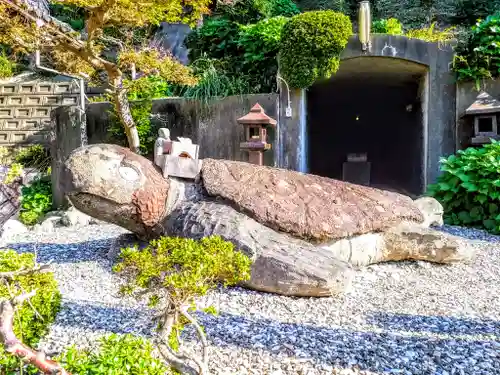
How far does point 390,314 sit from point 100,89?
11.6m

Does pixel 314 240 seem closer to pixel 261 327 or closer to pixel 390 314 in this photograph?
pixel 390 314

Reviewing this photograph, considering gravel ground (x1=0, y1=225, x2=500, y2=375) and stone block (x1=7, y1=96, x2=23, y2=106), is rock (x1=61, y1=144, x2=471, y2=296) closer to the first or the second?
gravel ground (x1=0, y1=225, x2=500, y2=375)

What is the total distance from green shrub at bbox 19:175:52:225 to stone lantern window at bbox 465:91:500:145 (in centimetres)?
816

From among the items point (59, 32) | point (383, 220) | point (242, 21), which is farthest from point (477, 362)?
point (242, 21)

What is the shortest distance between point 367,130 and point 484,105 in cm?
545

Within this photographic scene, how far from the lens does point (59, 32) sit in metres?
6.70

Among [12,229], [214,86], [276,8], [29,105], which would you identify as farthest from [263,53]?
[29,105]

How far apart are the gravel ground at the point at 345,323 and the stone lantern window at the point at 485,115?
10.4ft

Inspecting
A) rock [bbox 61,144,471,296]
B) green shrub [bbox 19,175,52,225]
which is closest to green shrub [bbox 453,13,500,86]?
rock [bbox 61,144,471,296]

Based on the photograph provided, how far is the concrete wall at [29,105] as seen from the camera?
1203cm

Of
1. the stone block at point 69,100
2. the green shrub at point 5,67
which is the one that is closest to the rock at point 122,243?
the stone block at point 69,100

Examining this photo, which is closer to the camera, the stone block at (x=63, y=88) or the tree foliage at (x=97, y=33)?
the tree foliage at (x=97, y=33)

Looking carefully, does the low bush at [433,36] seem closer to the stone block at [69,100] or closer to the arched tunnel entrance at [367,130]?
the arched tunnel entrance at [367,130]

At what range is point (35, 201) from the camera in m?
9.14
